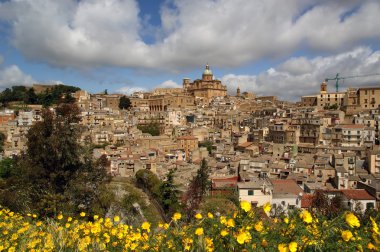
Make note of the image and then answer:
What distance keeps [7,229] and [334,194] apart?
2630cm

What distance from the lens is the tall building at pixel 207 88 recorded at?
4177 inches

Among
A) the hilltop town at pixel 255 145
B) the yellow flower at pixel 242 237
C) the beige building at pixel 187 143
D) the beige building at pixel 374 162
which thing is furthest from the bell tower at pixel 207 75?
the yellow flower at pixel 242 237

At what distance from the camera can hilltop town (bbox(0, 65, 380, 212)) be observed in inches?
1061

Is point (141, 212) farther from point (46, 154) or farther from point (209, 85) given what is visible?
point (209, 85)

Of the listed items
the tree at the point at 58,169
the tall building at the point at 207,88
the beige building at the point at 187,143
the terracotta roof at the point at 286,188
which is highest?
the tall building at the point at 207,88

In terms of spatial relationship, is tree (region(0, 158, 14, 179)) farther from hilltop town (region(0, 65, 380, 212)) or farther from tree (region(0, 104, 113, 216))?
tree (region(0, 104, 113, 216))

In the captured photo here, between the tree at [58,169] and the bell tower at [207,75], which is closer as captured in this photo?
the tree at [58,169]

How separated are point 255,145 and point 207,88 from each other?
60.0 m

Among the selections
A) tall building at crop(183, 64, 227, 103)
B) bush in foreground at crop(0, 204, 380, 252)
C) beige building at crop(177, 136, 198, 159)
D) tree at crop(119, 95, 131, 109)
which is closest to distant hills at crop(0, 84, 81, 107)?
tree at crop(119, 95, 131, 109)

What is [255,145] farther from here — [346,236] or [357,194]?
[346,236]

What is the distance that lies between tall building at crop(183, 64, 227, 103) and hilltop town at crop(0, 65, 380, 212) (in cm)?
1551

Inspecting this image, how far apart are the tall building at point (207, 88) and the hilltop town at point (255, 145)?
50.9 ft

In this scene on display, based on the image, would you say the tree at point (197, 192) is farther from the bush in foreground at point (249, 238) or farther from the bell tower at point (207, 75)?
the bell tower at point (207, 75)

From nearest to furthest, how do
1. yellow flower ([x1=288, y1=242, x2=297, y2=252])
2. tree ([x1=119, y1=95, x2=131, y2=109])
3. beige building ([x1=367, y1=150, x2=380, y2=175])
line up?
1. yellow flower ([x1=288, y1=242, x2=297, y2=252])
2. beige building ([x1=367, y1=150, x2=380, y2=175])
3. tree ([x1=119, y1=95, x2=131, y2=109])
